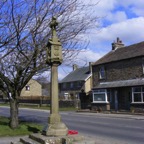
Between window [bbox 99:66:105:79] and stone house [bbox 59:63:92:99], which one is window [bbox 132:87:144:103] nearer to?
window [bbox 99:66:105:79]

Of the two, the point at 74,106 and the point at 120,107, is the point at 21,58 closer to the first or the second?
the point at 120,107

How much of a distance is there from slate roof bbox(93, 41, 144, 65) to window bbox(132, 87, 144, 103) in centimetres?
434

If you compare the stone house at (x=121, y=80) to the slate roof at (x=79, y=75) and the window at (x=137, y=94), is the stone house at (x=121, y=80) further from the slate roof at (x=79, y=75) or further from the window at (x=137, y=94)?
the slate roof at (x=79, y=75)

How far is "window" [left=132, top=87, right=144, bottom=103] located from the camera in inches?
1371

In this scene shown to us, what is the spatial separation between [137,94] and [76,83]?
105 feet

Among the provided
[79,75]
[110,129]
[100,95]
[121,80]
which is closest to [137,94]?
[121,80]

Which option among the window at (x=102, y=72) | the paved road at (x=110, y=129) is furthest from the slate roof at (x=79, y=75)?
the paved road at (x=110, y=129)

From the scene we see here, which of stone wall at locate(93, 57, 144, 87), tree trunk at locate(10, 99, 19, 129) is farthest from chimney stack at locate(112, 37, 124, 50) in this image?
tree trunk at locate(10, 99, 19, 129)

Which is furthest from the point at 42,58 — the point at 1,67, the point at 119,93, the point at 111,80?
the point at 111,80

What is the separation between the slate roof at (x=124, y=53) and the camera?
39412 millimetres

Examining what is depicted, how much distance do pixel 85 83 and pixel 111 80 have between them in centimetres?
2103

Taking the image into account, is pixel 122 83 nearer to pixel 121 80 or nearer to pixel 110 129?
pixel 121 80

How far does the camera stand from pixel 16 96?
52.6 feet

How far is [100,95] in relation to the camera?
4162cm
